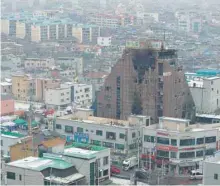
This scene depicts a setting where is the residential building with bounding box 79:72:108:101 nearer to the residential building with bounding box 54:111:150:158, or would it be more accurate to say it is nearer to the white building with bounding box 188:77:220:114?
the white building with bounding box 188:77:220:114

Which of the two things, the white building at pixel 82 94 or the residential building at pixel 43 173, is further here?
the white building at pixel 82 94

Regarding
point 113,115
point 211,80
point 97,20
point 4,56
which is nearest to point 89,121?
point 113,115

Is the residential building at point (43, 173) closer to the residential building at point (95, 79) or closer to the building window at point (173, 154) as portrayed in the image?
the building window at point (173, 154)

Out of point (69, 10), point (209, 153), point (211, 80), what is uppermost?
point (69, 10)

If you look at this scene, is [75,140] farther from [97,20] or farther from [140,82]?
[97,20]

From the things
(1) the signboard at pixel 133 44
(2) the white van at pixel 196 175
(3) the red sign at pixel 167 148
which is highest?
(1) the signboard at pixel 133 44

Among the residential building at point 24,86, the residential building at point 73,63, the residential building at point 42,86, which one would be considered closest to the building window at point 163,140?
the residential building at point 42,86
